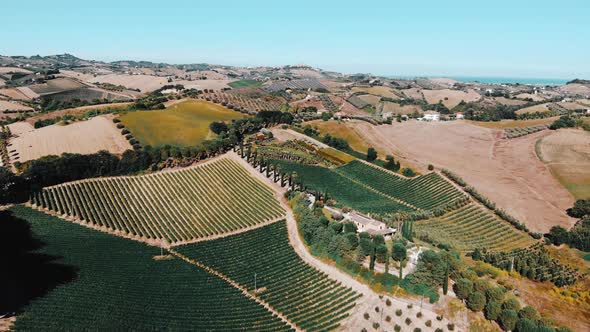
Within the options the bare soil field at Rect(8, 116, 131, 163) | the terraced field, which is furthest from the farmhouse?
the bare soil field at Rect(8, 116, 131, 163)

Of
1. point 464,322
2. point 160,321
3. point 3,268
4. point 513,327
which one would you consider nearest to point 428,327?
point 464,322

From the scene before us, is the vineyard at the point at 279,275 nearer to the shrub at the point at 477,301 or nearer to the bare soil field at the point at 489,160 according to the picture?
the shrub at the point at 477,301

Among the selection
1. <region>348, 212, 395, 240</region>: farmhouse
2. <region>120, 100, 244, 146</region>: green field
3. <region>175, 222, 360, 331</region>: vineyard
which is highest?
<region>120, 100, 244, 146</region>: green field

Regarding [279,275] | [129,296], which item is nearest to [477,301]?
[279,275]

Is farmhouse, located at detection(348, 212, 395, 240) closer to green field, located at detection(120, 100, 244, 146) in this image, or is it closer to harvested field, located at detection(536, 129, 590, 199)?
harvested field, located at detection(536, 129, 590, 199)

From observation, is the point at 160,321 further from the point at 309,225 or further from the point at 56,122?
the point at 56,122

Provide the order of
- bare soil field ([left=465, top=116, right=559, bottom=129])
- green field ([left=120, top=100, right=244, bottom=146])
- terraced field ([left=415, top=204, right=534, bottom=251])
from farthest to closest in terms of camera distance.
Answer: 1. bare soil field ([left=465, top=116, right=559, bottom=129])
2. green field ([left=120, top=100, right=244, bottom=146])
3. terraced field ([left=415, top=204, right=534, bottom=251])
